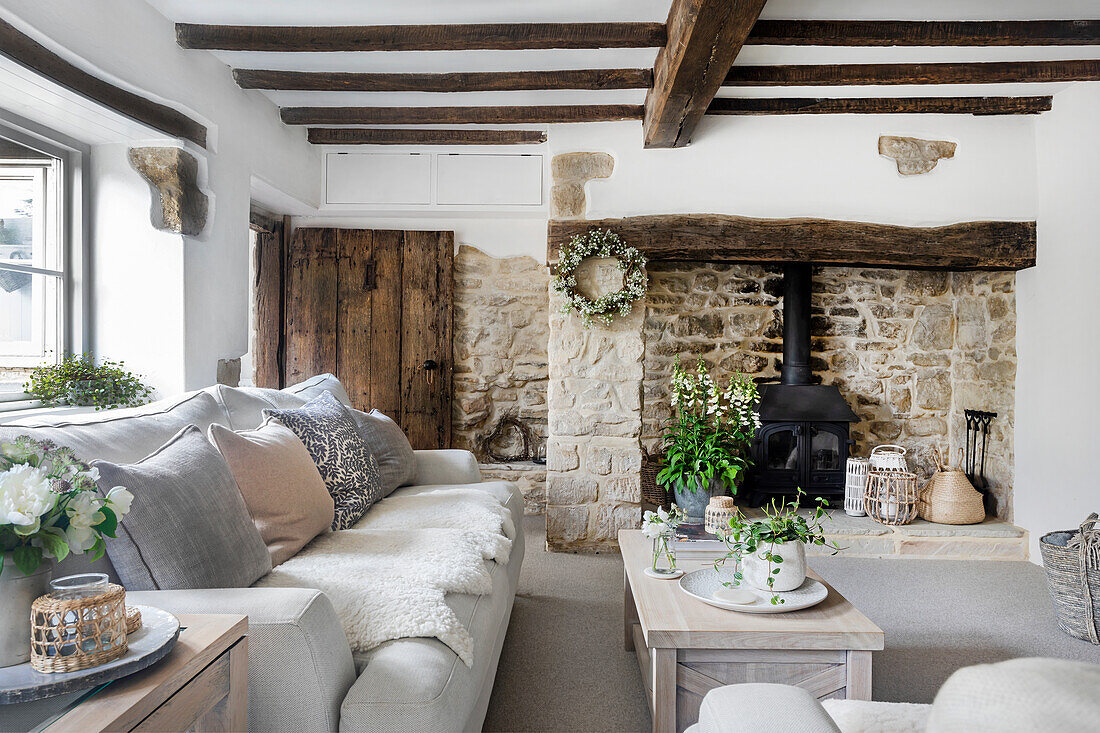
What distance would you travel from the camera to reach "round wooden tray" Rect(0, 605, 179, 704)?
94cm

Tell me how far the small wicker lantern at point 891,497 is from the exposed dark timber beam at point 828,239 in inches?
47.4

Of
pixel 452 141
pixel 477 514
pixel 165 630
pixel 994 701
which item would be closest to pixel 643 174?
pixel 452 141

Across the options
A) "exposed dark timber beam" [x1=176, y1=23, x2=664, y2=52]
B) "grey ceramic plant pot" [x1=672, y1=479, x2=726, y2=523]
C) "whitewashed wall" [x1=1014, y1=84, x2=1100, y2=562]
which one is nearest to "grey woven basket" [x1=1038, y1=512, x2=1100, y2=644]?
"whitewashed wall" [x1=1014, y1=84, x2=1100, y2=562]

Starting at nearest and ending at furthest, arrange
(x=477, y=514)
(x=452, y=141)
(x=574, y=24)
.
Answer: (x=477, y=514)
(x=574, y=24)
(x=452, y=141)

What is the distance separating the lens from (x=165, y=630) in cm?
113

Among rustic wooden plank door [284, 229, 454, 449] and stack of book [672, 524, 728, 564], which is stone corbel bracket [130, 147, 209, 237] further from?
stack of book [672, 524, 728, 564]

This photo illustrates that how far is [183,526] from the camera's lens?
1482 millimetres

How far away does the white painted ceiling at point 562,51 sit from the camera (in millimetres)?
2729

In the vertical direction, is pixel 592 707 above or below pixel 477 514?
below

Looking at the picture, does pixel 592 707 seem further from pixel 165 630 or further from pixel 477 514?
pixel 165 630

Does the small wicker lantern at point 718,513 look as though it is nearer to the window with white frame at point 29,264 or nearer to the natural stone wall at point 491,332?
the natural stone wall at point 491,332

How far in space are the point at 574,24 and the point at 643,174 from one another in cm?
120

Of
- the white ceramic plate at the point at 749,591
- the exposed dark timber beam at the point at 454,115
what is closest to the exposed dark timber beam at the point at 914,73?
the exposed dark timber beam at the point at 454,115

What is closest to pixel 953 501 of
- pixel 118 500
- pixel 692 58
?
pixel 692 58
